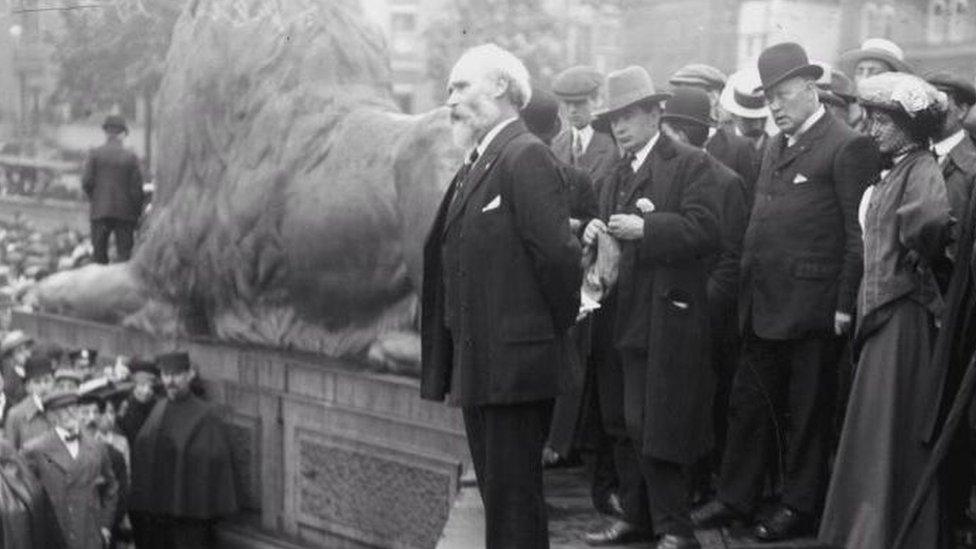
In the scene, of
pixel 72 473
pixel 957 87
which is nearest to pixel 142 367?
pixel 72 473

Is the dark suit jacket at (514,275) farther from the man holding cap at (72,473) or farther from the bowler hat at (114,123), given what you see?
the bowler hat at (114,123)

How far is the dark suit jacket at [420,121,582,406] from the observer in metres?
4.79

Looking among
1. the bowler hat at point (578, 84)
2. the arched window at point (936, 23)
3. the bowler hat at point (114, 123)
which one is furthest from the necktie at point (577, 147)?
the arched window at point (936, 23)

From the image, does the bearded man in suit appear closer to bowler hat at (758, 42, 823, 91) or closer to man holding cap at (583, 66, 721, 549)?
man holding cap at (583, 66, 721, 549)

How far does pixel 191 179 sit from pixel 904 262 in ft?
20.5

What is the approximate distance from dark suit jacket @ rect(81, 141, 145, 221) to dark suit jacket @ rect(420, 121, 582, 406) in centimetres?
810

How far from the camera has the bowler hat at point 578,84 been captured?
25.6 feet

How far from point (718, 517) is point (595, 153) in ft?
7.09

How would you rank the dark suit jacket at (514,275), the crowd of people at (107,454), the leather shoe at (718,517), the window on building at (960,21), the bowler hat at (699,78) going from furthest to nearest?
the window on building at (960,21), the crowd of people at (107,454), the bowler hat at (699,78), the leather shoe at (718,517), the dark suit jacket at (514,275)

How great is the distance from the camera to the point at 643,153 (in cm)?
566

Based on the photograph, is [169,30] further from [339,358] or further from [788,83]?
[788,83]

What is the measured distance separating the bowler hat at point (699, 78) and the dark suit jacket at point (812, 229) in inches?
71.0

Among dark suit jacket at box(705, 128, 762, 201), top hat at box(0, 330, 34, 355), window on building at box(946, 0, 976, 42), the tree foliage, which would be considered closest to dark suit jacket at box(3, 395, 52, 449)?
top hat at box(0, 330, 34, 355)

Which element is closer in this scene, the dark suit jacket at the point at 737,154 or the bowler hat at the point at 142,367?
the dark suit jacket at the point at 737,154
